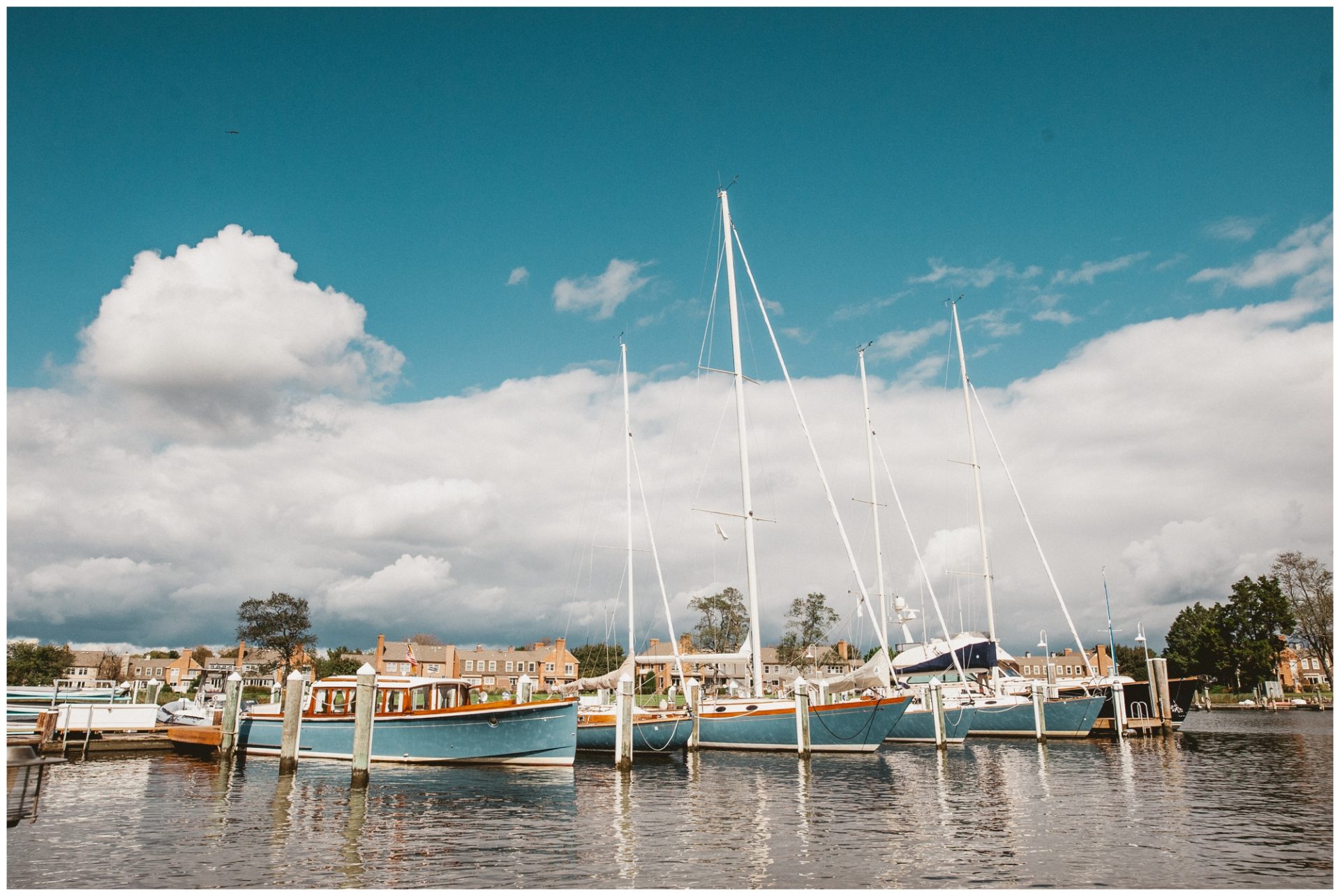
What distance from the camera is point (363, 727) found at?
24.2m

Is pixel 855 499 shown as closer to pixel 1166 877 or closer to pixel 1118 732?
pixel 1118 732

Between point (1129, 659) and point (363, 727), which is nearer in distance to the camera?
point (363, 727)

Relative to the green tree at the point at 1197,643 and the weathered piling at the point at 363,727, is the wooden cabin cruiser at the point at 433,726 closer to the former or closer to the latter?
the weathered piling at the point at 363,727

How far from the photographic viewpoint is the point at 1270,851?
1475 cm

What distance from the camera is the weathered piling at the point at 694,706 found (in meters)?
33.8

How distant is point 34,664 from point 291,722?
320 ft

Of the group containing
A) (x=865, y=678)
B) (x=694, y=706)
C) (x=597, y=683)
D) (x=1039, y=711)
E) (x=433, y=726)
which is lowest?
(x=1039, y=711)

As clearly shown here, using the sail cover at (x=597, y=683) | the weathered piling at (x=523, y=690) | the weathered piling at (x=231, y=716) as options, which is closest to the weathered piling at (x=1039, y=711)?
the sail cover at (x=597, y=683)

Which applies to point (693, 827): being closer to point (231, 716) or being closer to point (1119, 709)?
point (231, 716)

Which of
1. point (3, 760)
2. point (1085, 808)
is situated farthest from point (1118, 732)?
point (3, 760)

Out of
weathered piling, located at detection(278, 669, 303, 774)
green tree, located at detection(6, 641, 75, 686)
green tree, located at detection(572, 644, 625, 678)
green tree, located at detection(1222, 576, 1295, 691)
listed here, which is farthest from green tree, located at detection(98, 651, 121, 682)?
green tree, located at detection(1222, 576, 1295, 691)

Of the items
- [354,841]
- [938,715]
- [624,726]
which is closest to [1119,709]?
[938,715]

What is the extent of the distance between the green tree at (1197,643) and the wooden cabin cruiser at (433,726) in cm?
8203

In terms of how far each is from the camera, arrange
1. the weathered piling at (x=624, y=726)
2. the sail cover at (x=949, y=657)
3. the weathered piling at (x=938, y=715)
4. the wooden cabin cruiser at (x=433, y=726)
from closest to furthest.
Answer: the weathered piling at (x=624, y=726) → the wooden cabin cruiser at (x=433, y=726) → the weathered piling at (x=938, y=715) → the sail cover at (x=949, y=657)
